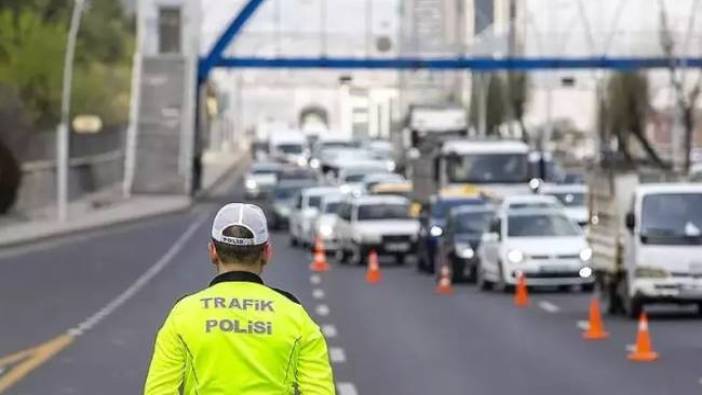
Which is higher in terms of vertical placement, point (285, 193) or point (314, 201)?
point (314, 201)

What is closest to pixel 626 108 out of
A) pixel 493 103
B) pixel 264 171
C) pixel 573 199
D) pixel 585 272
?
pixel 264 171

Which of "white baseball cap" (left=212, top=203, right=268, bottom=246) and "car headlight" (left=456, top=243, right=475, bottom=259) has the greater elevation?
"white baseball cap" (left=212, top=203, right=268, bottom=246)

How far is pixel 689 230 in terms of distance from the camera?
95.2ft

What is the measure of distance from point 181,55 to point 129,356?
255 ft

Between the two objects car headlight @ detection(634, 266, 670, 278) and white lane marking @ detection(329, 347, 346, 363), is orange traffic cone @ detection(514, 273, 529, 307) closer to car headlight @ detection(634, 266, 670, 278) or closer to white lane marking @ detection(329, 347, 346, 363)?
car headlight @ detection(634, 266, 670, 278)

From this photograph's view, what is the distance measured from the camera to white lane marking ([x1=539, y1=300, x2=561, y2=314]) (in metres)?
31.5

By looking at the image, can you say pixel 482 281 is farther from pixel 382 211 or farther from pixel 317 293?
pixel 382 211

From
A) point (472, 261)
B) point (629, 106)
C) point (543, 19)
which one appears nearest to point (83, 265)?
point (472, 261)

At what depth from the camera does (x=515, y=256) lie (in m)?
35.7

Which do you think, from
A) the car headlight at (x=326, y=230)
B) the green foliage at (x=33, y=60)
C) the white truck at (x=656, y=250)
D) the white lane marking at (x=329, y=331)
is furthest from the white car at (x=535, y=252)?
the green foliage at (x=33, y=60)

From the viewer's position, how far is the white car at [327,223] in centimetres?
5288

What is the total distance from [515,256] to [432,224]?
8230 millimetres

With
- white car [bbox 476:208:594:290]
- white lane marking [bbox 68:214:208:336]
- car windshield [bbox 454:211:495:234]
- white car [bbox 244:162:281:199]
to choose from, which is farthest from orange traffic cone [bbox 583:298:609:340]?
white car [bbox 244:162:281:199]

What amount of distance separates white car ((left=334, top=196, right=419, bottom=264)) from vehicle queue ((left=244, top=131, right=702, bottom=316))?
0.02m
